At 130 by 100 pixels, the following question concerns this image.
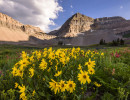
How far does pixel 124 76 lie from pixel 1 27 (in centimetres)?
16707

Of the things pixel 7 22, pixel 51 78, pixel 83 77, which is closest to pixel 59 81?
pixel 51 78

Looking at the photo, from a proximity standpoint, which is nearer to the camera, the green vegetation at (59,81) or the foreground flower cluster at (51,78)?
the foreground flower cluster at (51,78)

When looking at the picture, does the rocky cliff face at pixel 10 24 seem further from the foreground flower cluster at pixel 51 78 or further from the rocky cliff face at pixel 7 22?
the foreground flower cluster at pixel 51 78

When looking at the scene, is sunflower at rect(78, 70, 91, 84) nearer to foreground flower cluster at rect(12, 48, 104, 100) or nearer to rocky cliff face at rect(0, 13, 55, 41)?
foreground flower cluster at rect(12, 48, 104, 100)

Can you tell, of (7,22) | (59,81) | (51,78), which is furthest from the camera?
(7,22)

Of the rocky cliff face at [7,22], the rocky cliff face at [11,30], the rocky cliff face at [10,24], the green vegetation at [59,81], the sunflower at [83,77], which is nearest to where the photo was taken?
the sunflower at [83,77]

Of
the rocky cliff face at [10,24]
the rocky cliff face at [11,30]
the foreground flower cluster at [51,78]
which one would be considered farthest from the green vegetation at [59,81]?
the rocky cliff face at [10,24]

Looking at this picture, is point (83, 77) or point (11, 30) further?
point (11, 30)

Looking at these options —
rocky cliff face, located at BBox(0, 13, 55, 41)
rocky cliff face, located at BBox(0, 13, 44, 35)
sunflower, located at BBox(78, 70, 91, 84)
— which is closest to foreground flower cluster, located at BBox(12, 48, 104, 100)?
sunflower, located at BBox(78, 70, 91, 84)

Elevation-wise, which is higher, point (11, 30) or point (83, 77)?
point (11, 30)

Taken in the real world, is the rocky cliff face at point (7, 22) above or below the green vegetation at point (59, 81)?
above

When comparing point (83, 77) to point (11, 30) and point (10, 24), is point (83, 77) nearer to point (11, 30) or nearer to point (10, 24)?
point (11, 30)

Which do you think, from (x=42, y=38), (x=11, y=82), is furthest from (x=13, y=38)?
(x=11, y=82)

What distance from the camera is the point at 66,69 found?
208 cm
